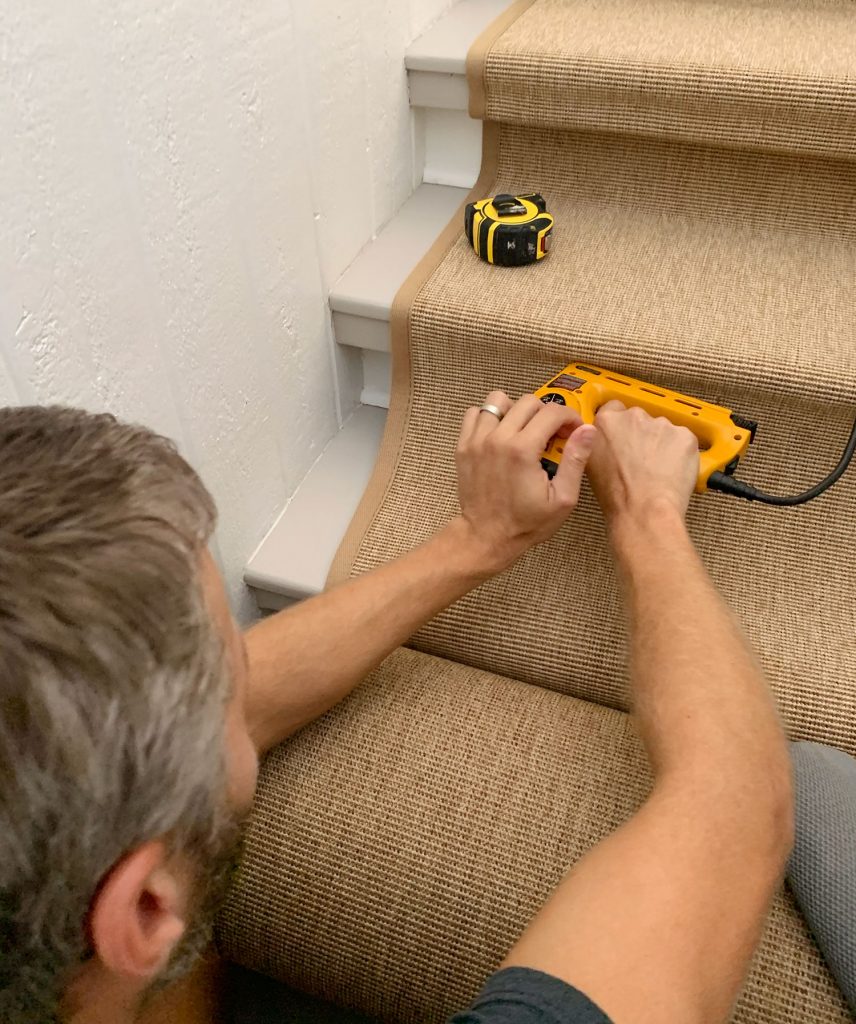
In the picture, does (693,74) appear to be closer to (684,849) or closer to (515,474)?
(515,474)

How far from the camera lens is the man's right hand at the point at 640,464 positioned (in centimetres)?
76

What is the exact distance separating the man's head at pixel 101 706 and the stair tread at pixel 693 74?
777 millimetres

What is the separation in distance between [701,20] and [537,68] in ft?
0.82

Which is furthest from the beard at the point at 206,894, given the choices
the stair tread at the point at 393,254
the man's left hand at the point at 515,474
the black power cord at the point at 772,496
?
the stair tread at the point at 393,254

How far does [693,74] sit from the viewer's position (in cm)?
90

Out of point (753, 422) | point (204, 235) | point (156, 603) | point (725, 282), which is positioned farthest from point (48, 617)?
point (725, 282)

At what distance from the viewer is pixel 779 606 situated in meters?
0.83

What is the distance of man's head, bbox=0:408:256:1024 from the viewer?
0.33m

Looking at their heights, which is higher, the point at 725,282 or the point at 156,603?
the point at 156,603

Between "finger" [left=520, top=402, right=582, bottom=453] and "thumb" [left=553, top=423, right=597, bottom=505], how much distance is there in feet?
0.05

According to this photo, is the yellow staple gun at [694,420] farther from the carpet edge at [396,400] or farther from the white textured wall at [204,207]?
the white textured wall at [204,207]

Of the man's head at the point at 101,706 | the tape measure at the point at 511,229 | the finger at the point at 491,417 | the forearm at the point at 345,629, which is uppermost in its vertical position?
the man's head at the point at 101,706

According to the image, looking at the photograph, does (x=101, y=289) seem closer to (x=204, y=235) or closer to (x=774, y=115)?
(x=204, y=235)

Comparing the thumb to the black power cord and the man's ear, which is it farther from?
the man's ear
